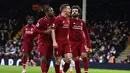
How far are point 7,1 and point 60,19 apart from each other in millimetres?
34229

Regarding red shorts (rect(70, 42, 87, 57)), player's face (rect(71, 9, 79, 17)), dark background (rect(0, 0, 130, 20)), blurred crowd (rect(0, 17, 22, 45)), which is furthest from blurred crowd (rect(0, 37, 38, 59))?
player's face (rect(71, 9, 79, 17))

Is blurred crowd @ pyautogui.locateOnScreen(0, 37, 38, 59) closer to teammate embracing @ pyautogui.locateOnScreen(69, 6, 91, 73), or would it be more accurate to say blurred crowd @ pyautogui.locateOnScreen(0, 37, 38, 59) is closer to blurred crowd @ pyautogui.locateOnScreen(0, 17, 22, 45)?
blurred crowd @ pyautogui.locateOnScreen(0, 17, 22, 45)

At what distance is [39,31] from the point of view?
14.5 m

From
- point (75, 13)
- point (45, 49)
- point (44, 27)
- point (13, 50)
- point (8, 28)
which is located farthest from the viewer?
point (8, 28)

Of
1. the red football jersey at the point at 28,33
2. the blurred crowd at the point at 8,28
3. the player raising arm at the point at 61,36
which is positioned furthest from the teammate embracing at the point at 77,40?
the blurred crowd at the point at 8,28

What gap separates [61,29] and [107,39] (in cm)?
2269

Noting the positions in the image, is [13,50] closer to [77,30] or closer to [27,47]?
[27,47]

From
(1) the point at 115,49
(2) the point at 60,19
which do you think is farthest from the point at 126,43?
(2) the point at 60,19

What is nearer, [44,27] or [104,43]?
[44,27]

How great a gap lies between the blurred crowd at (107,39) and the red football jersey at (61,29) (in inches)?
701

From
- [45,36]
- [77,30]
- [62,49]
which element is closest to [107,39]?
[77,30]

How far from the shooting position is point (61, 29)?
13.6 m

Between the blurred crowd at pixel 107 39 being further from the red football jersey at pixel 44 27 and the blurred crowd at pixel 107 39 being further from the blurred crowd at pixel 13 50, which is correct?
the red football jersey at pixel 44 27

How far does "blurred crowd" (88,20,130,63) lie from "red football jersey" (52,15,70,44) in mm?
17813
